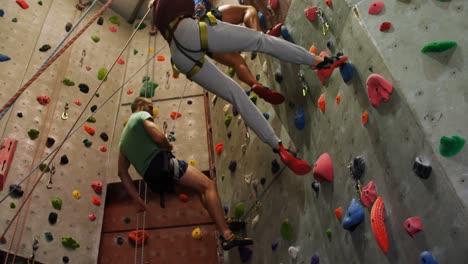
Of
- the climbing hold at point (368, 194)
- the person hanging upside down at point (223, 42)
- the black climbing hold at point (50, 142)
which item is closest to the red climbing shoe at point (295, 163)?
the person hanging upside down at point (223, 42)

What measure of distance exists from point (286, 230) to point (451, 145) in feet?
4.38

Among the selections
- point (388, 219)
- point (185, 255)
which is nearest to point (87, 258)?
point (185, 255)

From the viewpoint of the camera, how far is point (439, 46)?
182cm

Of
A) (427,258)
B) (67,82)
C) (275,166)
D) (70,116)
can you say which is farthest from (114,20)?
(427,258)

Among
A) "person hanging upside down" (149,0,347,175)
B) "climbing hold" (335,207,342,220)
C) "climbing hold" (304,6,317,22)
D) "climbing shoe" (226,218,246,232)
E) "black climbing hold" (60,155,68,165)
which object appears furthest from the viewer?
"black climbing hold" (60,155,68,165)

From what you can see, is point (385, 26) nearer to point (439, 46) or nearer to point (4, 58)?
point (439, 46)

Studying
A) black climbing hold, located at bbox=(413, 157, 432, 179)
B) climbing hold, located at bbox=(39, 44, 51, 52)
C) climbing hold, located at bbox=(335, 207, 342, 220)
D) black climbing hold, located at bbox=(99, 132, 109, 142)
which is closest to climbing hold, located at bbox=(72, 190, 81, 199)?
black climbing hold, located at bbox=(99, 132, 109, 142)

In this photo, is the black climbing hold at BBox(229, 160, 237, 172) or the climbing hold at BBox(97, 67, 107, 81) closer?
the black climbing hold at BBox(229, 160, 237, 172)

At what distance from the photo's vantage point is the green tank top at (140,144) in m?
3.03

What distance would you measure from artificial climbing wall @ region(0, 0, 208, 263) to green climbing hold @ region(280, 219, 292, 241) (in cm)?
131

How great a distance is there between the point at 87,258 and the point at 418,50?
2813 millimetres

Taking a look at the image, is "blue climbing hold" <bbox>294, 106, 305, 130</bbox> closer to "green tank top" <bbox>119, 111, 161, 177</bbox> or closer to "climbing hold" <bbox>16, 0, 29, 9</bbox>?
"green tank top" <bbox>119, 111, 161, 177</bbox>

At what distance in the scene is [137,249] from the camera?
379cm

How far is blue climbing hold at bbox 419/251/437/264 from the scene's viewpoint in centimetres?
160
